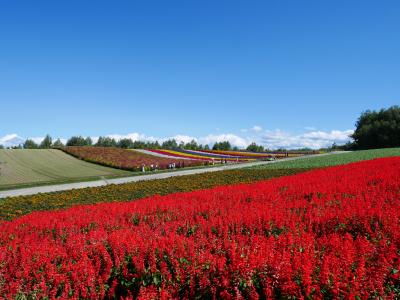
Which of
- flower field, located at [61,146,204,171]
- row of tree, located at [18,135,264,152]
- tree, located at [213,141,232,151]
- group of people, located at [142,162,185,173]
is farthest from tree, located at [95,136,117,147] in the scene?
group of people, located at [142,162,185,173]

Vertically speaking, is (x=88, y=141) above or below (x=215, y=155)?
above

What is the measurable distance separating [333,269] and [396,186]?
9.57m

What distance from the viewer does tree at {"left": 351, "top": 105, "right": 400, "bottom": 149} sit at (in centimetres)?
9375

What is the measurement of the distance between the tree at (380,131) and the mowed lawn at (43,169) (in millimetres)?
79554

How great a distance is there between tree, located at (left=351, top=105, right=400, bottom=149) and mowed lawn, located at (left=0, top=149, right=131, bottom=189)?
79554 millimetres

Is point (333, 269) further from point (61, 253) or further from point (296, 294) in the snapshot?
point (61, 253)

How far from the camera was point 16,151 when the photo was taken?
181 feet

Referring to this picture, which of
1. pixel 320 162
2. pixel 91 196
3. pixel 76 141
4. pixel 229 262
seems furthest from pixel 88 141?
pixel 229 262

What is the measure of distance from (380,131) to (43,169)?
89.4m

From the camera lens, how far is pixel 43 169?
4391 centimetres

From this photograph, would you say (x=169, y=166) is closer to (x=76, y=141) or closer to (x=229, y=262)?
(x=229, y=262)

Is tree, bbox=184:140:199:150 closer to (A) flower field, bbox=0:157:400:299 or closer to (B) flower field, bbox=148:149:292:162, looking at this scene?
(B) flower field, bbox=148:149:292:162

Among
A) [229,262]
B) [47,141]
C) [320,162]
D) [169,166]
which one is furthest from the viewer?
[47,141]

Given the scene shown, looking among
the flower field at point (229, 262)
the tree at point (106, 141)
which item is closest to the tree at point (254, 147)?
the tree at point (106, 141)
